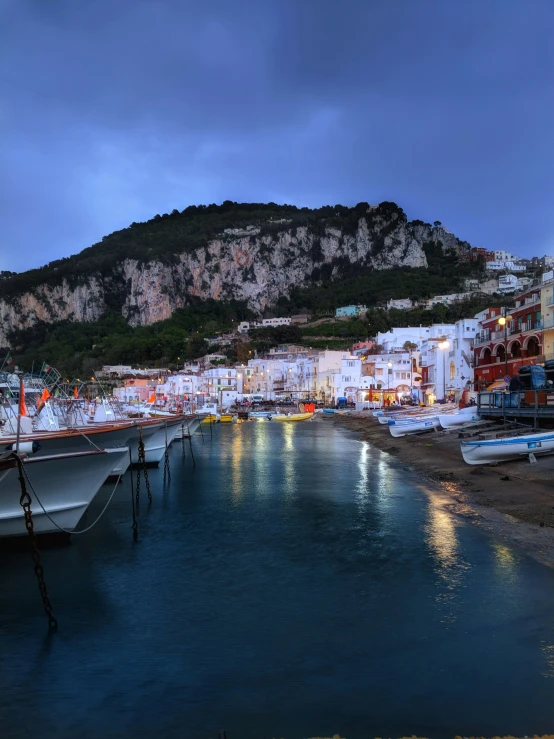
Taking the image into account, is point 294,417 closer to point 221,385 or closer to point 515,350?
point 515,350

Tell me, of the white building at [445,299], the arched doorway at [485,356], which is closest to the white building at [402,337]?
the arched doorway at [485,356]

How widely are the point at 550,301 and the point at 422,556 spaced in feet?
129

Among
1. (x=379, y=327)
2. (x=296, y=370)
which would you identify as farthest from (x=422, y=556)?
(x=379, y=327)

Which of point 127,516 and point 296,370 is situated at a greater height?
point 296,370

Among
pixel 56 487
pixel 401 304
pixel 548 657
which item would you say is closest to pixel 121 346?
pixel 401 304

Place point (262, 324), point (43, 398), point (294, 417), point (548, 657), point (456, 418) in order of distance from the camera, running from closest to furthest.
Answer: point (548, 657)
point (43, 398)
point (456, 418)
point (294, 417)
point (262, 324)

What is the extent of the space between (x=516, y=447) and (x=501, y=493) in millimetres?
5457

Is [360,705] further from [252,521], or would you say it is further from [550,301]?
[550,301]

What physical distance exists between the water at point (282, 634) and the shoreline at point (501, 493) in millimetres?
746

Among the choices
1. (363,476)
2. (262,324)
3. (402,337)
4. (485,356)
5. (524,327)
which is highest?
(262,324)

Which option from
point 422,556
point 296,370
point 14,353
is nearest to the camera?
point 422,556

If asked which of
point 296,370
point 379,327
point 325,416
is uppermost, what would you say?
point 379,327

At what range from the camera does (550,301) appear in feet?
154

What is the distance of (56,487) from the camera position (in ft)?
46.6
